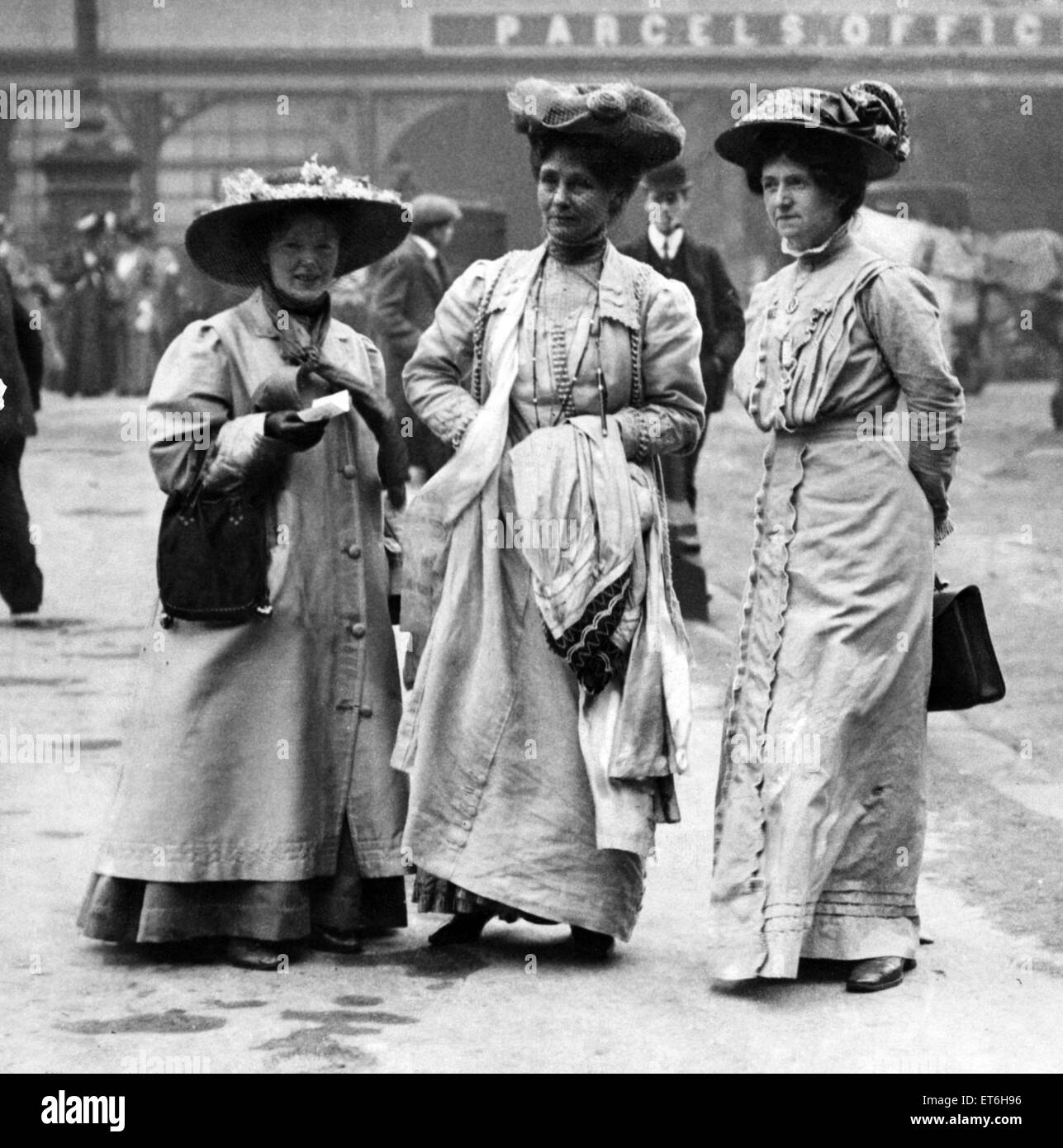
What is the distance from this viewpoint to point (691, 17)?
31.4m

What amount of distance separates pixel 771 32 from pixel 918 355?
1022 inches

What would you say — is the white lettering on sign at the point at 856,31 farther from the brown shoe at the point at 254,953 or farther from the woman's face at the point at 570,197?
the brown shoe at the point at 254,953

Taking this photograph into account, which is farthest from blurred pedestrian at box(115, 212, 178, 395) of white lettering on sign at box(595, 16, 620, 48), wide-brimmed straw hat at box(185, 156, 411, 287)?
wide-brimmed straw hat at box(185, 156, 411, 287)

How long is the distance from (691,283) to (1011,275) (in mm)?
Result: 16139

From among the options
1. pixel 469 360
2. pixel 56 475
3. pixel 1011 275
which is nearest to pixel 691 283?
pixel 469 360

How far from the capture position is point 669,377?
6.02 metres

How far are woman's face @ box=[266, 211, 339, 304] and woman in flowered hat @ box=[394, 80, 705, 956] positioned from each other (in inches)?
12.4

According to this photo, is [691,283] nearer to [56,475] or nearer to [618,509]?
[618,509]

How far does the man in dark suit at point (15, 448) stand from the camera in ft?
37.2

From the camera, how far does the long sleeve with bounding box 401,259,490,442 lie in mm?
6020

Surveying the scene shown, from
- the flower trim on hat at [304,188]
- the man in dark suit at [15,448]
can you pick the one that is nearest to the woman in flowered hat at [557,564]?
the flower trim on hat at [304,188]

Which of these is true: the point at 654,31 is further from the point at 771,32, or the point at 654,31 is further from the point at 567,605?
the point at 567,605

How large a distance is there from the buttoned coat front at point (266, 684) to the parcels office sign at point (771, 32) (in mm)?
24125

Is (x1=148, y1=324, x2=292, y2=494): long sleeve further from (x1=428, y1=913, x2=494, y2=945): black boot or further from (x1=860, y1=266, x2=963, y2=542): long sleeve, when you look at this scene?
(x1=860, y1=266, x2=963, y2=542): long sleeve
